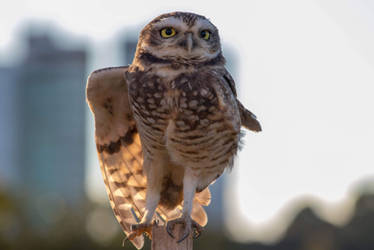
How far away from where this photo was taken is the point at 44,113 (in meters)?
96.4

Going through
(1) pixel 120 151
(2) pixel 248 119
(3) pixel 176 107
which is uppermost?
(3) pixel 176 107

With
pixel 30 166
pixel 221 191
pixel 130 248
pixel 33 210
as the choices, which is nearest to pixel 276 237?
pixel 33 210

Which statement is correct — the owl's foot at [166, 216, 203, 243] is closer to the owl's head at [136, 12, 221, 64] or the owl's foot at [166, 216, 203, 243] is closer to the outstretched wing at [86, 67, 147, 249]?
the outstretched wing at [86, 67, 147, 249]

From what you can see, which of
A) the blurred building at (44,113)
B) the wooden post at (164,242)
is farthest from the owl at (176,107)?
the blurred building at (44,113)

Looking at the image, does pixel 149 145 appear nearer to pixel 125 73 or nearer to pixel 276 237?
pixel 125 73

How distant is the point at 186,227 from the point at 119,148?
127 centimetres

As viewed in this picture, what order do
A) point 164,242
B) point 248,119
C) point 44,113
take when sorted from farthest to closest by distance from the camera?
point 44,113 < point 248,119 < point 164,242

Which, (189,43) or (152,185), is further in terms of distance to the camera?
(152,185)

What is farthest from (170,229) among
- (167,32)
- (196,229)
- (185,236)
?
(167,32)

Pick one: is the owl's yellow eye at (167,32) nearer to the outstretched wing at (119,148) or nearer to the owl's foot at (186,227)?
the outstretched wing at (119,148)

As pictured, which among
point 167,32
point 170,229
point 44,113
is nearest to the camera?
point 170,229

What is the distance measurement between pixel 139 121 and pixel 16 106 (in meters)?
93.6

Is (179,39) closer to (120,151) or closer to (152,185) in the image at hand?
(152,185)

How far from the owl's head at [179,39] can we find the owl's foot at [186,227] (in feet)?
3.58
